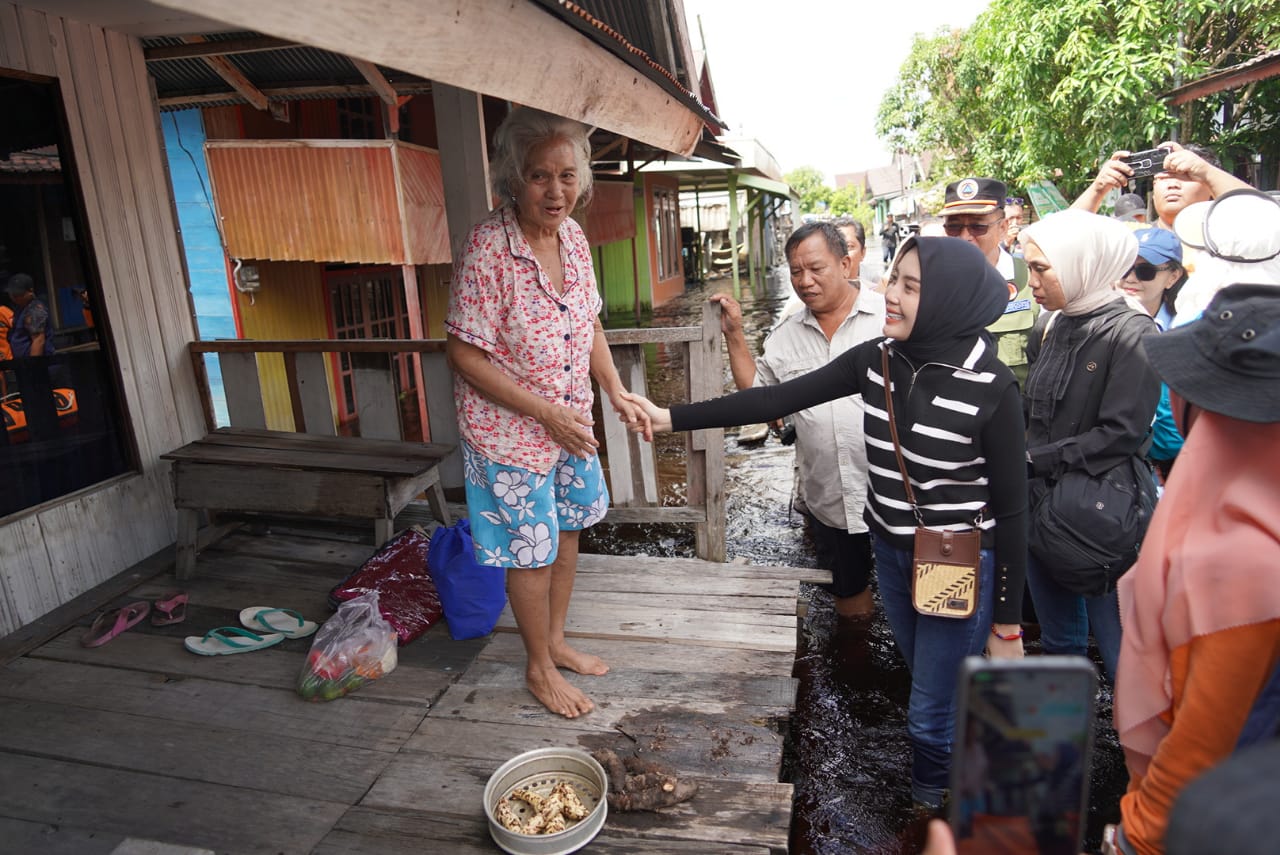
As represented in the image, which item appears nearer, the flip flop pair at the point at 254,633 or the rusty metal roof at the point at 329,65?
the rusty metal roof at the point at 329,65

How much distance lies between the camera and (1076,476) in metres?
2.53

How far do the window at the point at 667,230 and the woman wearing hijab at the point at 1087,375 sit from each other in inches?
708

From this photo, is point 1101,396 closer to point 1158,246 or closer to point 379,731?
point 1158,246

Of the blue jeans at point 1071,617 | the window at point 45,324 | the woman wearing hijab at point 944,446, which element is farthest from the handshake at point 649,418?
the window at point 45,324

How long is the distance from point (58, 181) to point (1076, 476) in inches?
173

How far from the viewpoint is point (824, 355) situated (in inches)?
137

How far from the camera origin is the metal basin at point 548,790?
2.02 metres

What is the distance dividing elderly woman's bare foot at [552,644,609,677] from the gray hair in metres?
1.63

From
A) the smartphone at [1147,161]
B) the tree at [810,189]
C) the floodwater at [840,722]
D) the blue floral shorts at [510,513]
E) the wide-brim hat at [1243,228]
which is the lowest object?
the floodwater at [840,722]

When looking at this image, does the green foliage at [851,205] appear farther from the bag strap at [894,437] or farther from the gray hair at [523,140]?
the bag strap at [894,437]

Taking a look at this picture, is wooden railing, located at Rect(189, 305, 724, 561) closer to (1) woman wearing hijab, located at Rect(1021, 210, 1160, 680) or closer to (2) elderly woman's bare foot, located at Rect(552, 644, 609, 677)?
(2) elderly woman's bare foot, located at Rect(552, 644, 609, 677)

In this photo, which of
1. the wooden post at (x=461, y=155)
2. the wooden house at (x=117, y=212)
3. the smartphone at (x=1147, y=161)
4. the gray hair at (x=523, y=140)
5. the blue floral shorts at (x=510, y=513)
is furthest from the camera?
the smartphone at (x=1147, y=161)

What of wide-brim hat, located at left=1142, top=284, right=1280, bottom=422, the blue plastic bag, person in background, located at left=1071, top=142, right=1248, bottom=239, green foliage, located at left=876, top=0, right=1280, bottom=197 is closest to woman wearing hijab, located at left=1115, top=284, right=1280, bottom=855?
wide-brim hat, located at left=1142, top=284, right=1280, bottom=422

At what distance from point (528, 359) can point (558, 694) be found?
3.81ft
